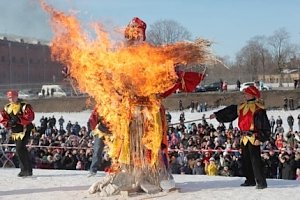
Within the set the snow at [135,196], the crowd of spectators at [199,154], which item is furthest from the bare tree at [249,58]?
the snow at [135,196]

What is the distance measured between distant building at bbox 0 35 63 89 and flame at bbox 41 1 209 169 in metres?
63.4

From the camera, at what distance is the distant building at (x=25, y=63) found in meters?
72.4

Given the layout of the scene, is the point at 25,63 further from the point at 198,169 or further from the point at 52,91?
the point at 198,169

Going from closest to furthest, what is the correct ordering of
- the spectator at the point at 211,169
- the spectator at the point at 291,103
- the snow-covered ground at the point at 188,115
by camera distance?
the spectator at the point at 211,169 → the snow-covered ground at the point at 188,115 → the spectator at the point at 291,103

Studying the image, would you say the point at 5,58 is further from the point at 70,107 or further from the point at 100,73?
the point at 100,73

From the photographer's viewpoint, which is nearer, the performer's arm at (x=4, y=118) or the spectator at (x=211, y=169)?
the performer's arm at (x=4, y=118)

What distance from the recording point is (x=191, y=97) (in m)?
40.3

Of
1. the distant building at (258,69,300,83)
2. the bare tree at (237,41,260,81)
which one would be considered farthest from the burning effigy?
the bare tree at (237,41,260,81)

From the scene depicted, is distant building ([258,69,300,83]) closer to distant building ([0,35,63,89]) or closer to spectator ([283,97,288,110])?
distant building ([0,35,63,89])

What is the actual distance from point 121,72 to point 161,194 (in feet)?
6.55

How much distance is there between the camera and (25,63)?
7438cm

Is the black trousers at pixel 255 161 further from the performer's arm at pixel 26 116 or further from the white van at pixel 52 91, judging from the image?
the white van at pixel 52 91

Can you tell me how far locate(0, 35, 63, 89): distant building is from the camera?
72.4 metres

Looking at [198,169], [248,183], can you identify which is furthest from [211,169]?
[248,183]
